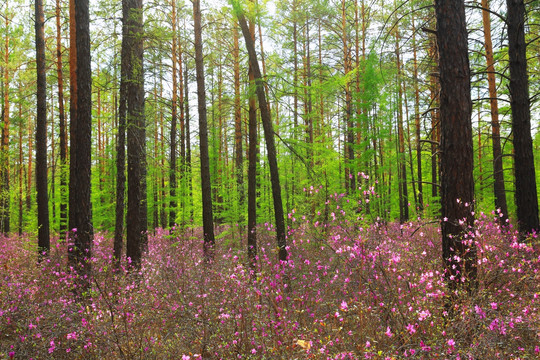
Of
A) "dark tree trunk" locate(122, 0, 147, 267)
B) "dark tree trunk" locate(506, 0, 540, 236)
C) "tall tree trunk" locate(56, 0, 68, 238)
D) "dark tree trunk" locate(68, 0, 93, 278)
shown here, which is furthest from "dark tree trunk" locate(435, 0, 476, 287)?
"tall tree trunk" locate(56, 0, 68, 238)

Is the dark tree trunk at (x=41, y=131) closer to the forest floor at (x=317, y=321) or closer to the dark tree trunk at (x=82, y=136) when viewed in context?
the dark tree trunk at (x=82, y=136)

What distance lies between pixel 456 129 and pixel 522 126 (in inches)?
156

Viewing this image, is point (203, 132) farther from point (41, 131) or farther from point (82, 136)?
point (41, 131)

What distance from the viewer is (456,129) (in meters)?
4.00

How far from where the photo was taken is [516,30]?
22.0 feet

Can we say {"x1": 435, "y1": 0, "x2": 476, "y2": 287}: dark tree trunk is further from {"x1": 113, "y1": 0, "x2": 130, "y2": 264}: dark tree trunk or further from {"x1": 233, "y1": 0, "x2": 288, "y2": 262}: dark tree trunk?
{"x1": 113, "y1": 0, "x2": 130, "y2": 264}: dark tree trunk

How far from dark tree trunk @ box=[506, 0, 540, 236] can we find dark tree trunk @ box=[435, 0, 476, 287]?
375 centimetres

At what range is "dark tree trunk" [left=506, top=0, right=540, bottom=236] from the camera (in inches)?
261

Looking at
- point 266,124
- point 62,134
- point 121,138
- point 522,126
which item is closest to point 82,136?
point 121,138

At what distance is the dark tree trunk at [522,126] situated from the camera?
21.7 ft

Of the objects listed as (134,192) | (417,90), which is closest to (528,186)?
(134,192)

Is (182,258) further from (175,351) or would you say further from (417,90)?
(417,90)

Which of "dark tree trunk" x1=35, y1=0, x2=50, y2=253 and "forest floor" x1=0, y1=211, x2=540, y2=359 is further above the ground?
"dark tree trunk" x1=35, y1=0, x2=50, y2=253

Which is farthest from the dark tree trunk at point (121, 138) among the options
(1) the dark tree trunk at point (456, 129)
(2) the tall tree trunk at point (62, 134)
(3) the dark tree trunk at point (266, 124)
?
(1) the dark tree trunk at point (456, 129)
